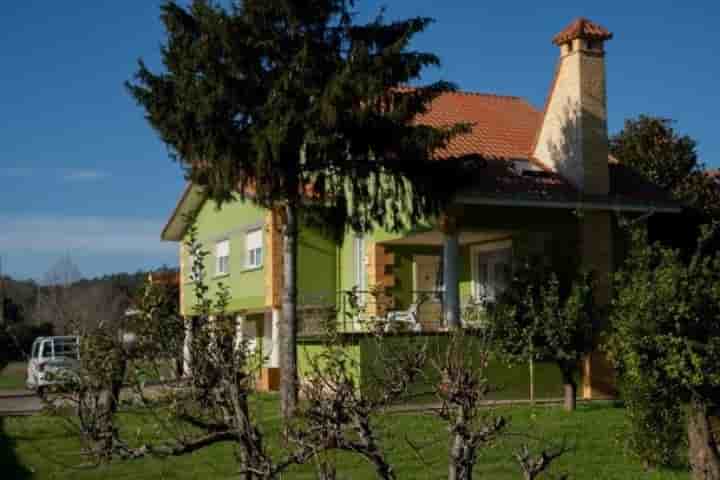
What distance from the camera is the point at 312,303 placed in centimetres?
2572

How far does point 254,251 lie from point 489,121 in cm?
771

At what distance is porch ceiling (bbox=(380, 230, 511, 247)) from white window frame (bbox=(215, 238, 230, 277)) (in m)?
7.74

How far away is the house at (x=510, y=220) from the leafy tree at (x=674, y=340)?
8.47 meters

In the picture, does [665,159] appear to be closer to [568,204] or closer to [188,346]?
[568,204]

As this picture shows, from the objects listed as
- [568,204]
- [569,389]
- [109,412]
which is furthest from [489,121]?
[109,412]

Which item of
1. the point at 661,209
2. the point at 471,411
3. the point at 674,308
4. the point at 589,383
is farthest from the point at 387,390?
the point at 661,209

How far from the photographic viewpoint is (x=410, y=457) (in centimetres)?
1327

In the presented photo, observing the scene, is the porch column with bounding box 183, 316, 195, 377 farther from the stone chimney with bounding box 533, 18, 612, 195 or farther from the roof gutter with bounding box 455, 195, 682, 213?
the stone chimney with bounding box 533, 18, 612, 195

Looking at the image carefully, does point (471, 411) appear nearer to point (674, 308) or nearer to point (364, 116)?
point (674, 308)

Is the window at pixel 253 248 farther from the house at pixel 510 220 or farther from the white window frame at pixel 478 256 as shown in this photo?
the white window frame at pixel 478 256

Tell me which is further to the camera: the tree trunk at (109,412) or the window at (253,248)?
the window at (253,248)

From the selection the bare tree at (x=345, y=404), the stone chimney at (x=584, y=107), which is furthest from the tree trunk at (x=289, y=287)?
the bare tree at (x=345, y=404)

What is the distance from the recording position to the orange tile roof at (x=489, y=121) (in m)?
25.0

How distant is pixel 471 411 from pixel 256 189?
1397 cm
